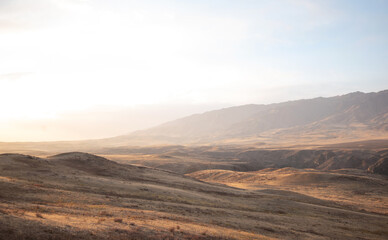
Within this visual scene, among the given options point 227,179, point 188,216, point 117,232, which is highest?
point 117,232

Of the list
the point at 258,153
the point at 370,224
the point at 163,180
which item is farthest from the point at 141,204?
the point at 258,153

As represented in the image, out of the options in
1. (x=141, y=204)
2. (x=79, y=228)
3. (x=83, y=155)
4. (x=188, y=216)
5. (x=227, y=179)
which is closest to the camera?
(x=79, y=228)

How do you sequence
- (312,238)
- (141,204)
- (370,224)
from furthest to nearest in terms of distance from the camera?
(370,224) < (141,204) < (312,238)

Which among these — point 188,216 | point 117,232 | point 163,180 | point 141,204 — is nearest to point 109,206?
point 141,204

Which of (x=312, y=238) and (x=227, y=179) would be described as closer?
(x=312, y=238)

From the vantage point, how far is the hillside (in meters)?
15.7

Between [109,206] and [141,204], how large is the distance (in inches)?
137

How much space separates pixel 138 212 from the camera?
22844 millimetres

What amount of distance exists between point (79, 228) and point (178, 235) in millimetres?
5471

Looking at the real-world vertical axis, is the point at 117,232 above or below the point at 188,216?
above

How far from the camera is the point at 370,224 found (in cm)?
3147

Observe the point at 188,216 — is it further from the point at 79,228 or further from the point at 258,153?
→ the point at 258,153

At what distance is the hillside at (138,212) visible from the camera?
15672 mm

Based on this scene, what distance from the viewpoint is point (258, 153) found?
135750mm
